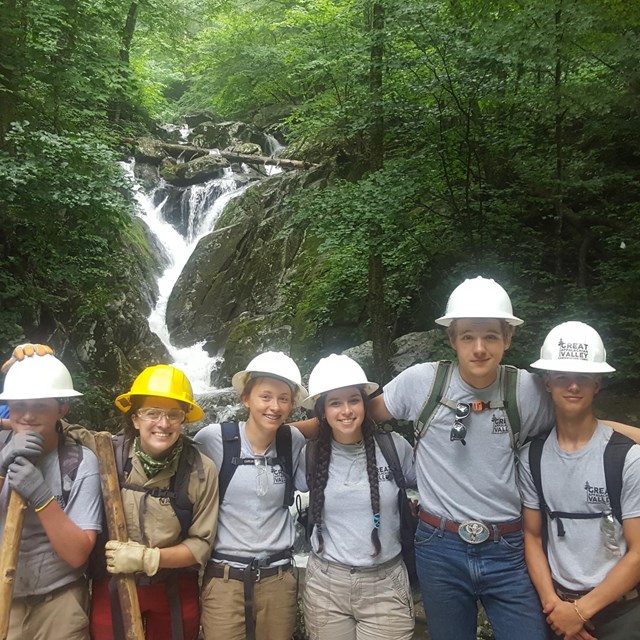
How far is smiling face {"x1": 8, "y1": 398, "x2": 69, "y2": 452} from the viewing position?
7.55ft

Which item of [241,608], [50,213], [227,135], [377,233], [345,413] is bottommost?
[241,608]

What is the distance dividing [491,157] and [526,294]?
2070mm

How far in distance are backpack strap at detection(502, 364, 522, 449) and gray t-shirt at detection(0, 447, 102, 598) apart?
1.83 m

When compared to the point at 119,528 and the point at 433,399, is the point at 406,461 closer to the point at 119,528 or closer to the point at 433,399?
the point at 433,399

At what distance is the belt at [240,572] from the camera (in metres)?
2.40

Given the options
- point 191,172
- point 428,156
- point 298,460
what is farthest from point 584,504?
point 191,172

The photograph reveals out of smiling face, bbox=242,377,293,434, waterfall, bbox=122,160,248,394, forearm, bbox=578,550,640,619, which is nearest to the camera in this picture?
forearm, bbox=578,550,640,619

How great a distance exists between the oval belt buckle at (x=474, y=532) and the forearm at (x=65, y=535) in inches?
62.9

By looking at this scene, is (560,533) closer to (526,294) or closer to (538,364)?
(538,364)

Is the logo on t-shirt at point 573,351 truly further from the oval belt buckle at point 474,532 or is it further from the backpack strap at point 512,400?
the oval belt buckle at point 474,532

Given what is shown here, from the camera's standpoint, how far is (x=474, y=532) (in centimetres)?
228

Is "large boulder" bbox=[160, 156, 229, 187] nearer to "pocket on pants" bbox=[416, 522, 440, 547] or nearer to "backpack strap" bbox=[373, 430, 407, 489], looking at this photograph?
"backpack strap" bbox=[373, 430, 407, 489]

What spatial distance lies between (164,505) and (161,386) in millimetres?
518

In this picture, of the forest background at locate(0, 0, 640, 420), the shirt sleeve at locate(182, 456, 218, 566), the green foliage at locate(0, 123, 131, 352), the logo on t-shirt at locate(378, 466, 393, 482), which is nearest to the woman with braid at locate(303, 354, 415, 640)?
the logo on t-shirt at locate(378, 466, 393, 482)
